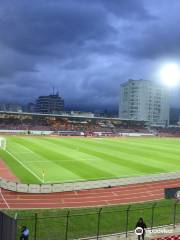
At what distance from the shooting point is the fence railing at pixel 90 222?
24109mm

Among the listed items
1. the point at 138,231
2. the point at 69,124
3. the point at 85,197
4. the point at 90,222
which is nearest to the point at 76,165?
the point at 85,197

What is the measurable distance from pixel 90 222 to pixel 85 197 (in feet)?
26.3

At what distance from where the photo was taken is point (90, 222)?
26922 millimetres

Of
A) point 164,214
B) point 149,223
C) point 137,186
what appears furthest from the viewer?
point 137,186

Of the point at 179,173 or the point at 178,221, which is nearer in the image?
the point at 178,221

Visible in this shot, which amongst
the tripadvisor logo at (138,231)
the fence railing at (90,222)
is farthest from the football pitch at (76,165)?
the tripadvisor logo at (138,231)

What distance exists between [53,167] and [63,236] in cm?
2724

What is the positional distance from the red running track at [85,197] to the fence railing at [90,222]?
119 inches

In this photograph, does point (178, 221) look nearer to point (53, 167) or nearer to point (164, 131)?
point (53, 167)

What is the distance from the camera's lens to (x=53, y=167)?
5084 centimetres

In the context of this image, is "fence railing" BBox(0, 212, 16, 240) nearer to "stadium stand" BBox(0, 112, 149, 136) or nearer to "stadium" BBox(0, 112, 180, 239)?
"stadium" BBox(0, 112, 180, 239)

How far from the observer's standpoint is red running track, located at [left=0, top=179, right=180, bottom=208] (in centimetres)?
3206

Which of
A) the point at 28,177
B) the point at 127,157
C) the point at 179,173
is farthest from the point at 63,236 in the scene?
the point at 127,157

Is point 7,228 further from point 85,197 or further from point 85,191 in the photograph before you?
point 85,191
